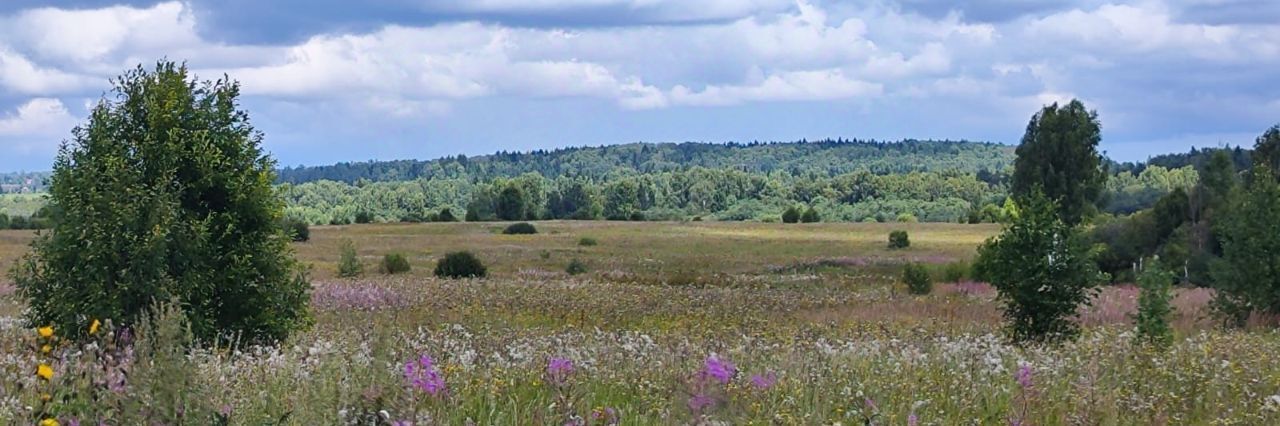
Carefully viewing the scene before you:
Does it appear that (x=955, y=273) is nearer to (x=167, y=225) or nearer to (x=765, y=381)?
(x=167, y=225)

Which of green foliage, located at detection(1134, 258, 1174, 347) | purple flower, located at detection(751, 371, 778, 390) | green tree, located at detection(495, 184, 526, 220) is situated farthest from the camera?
green tree, located at detection(495, 184, 526, 220)

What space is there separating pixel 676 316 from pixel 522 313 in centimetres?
310

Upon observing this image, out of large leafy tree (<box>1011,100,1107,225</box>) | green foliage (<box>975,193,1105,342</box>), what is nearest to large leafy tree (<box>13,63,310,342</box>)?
green foliage (<box>975,193,1105,342</box>)

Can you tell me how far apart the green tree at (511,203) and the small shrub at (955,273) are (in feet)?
311

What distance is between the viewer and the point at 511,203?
140 metres

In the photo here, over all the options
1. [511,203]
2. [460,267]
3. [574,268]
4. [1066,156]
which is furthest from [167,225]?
[511,203]

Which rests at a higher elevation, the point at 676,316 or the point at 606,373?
the point at 606,373

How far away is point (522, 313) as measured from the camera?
22750 mm

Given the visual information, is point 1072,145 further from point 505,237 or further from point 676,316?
point 676,316

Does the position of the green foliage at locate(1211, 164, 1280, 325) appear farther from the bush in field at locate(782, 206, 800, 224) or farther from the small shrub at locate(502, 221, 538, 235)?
the bush in field at locate(782, 206, 800, 224)

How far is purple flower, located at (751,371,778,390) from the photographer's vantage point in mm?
6107

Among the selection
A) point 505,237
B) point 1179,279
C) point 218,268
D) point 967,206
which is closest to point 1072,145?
point 1179,279

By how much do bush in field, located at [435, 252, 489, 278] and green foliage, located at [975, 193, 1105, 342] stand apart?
27424mm

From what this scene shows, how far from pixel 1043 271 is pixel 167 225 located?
1067 cm
